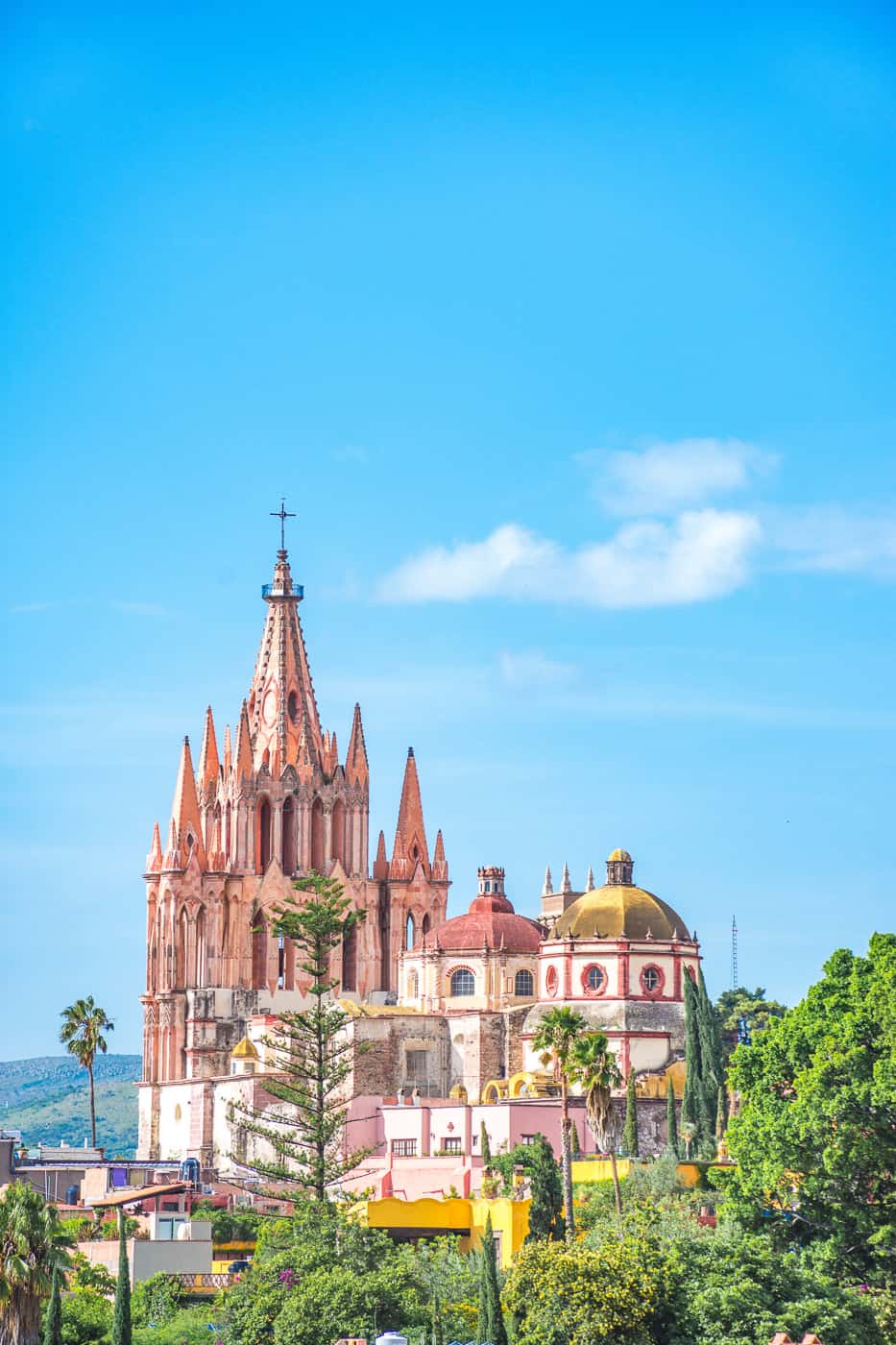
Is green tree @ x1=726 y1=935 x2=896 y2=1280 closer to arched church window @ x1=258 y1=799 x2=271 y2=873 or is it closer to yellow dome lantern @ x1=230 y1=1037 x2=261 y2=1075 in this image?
yellow dome lantern @ x1=230 y1=1037 x2=261 y2=1075

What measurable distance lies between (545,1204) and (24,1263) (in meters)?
13.8

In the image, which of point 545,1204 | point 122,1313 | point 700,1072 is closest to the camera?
point 122,1313

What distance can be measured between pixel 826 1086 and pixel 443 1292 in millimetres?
10986

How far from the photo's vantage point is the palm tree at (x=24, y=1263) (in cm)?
5341

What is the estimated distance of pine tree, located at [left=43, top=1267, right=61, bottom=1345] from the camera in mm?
52500

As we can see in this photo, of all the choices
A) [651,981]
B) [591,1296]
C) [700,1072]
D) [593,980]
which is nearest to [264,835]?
[593,980]

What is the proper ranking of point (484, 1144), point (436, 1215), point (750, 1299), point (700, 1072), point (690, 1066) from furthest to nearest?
point (690, 1066)
point (700, 1072)
point (484, 1144)
point (436, 1215)
point (750, 1299)

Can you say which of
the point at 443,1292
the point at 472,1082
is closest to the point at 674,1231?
the point at 443,1292

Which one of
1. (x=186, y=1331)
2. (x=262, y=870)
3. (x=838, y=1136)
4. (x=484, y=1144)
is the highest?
(x=262, y=870)

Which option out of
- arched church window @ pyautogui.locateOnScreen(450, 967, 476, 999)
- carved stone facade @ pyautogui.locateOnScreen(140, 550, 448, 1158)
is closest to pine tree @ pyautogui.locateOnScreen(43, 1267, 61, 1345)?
arched church window @ pyautogui.locateOnScreen(450, 967, 476, 999)

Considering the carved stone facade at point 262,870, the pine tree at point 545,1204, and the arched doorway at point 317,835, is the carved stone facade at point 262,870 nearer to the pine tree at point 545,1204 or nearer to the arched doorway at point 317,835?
the arched doorway at point 317,835

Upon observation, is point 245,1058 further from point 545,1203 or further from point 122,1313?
point 122,1313

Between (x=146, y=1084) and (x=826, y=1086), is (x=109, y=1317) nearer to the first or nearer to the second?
Answer: (x=826, y=1086)

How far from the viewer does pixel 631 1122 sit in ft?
254
